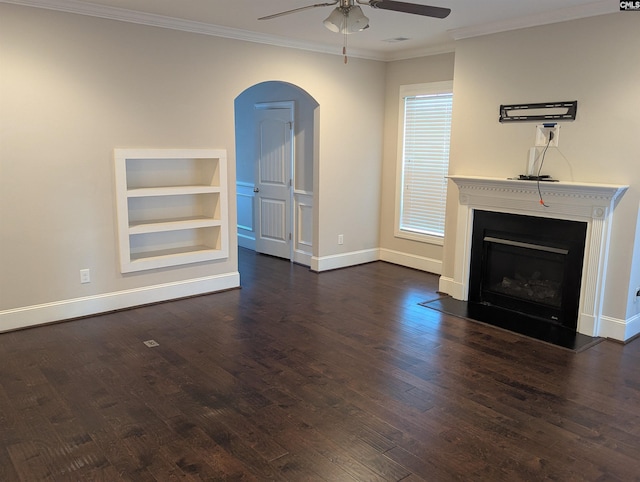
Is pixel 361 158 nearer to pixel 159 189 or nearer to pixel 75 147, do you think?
pixel 159 189

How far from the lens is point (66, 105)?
4242mm

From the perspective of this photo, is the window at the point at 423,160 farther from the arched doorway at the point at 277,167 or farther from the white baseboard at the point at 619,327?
the white baseboard at the point at 619,327

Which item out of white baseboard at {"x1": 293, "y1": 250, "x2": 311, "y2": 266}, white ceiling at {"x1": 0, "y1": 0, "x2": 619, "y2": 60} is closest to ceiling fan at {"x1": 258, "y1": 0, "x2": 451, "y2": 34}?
white ceiling at {"x1": 0, "y1": 0, "x2": 619, "y2": 60}

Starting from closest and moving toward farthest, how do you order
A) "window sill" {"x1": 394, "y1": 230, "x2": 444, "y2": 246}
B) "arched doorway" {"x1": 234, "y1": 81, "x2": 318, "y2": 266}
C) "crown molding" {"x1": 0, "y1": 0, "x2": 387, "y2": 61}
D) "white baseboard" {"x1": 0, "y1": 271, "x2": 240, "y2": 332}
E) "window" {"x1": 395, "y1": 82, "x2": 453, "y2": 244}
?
"crown molding" {"x1": 0, "y1": 0, "x2": 387, "y2": 61}, "white baseboard" {"x1": 0, "y1": 271, "x2": 240, "y2": 332}, "window" {"x1": 395, "y1": 82, "x2": 453, "y2": 244}, "window sill" {"x1": 394, "y1": 230, "x2": 444, "y2": 246}, "arched doorway" {"x1": 234, "y1": 81, "x2": 318, "y2": 266}

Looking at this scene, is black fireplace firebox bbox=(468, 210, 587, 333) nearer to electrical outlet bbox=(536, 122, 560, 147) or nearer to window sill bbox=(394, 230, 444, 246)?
electrical outlet bbox=(536, 122, 560, 147)

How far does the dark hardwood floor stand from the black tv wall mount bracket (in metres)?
1.91

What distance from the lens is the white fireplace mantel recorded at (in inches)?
159

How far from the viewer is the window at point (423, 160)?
593cm

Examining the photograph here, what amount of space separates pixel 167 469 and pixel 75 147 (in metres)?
2.99

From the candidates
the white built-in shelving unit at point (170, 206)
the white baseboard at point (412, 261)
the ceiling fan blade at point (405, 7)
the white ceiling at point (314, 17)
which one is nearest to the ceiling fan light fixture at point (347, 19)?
the ceiling fan blade at point (405, 7)

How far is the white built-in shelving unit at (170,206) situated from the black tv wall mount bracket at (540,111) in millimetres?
2781

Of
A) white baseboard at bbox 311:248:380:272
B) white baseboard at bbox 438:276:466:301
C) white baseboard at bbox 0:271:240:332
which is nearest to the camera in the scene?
white baseboard at bbox 0:271:240:332

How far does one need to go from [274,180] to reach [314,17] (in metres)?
2.76

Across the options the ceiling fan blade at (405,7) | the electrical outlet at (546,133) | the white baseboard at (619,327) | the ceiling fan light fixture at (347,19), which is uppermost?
the ceiling fan blade at (405,7)
